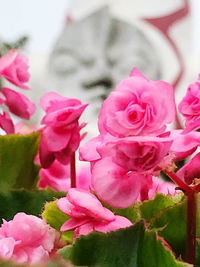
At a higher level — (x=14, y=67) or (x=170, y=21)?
(x=14, y=67)

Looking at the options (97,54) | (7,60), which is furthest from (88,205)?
(97,54)

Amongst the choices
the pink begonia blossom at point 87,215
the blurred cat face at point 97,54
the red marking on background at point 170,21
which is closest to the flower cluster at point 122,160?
the pink begonia blossom at point 87,215

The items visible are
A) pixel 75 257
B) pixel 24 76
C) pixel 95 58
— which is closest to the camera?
Result: pixel 75 257

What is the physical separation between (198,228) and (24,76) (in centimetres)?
13

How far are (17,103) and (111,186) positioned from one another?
0.39 feet

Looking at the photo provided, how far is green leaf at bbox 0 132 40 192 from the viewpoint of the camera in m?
0.26

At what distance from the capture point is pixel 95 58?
145cm

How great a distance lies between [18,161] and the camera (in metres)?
0.27

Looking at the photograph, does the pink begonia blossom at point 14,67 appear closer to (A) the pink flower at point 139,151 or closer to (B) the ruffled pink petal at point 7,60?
→ (B) the ruffled pink petal at point 7,60

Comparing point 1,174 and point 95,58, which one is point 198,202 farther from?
point 95,58

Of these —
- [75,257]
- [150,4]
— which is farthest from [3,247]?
[150,4]

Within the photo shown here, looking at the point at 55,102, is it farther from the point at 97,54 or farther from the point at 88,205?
the point at 97,54

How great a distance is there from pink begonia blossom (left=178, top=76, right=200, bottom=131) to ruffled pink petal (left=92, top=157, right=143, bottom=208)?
32mm

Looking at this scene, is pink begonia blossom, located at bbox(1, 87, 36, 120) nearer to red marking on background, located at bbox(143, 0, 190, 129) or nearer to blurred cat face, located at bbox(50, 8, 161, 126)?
blurred cat face, located at bbox(50, 8, 161, 126)
